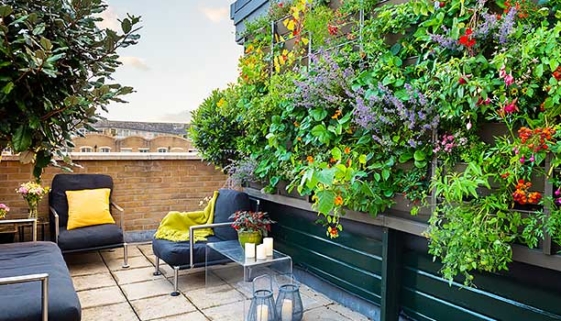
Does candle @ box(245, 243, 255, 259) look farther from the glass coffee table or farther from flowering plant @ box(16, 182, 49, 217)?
flowering plant @ box(16, 182, 49, 217)

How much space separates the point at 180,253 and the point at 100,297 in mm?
727

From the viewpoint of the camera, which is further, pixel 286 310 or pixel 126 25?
pixel 286 310

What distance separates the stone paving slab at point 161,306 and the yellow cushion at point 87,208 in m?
1.46

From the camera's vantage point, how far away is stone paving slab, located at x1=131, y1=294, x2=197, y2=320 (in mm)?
3082

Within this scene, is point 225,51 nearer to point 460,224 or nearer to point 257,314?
point 257,314

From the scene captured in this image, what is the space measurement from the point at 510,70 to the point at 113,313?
3.06m

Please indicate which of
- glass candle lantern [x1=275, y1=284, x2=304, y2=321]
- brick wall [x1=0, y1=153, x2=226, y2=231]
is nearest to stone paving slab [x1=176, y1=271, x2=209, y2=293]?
glass candle lantern [x1=275, y1=284, x2=304, y2=321]

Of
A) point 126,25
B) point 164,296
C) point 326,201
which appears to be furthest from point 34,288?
point 126,25

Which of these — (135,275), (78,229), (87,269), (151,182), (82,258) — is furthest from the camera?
(151,182)

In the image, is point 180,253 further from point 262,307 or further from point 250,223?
point 262,307

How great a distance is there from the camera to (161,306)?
323cm

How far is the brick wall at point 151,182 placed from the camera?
495 cm

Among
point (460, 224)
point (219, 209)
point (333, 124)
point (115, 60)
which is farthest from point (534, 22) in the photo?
point (219, 209)

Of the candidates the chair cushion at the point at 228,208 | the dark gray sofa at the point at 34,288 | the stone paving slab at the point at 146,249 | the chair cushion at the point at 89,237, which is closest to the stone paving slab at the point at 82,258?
the chair cushion at the point at 89,237
